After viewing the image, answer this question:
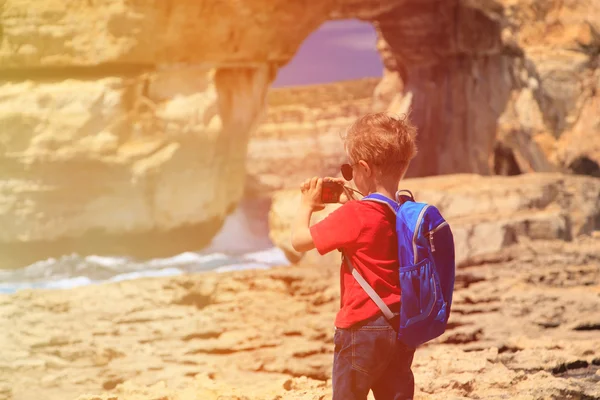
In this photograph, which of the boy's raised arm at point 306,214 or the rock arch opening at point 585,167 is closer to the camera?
the boy's raised arm at point 306,214

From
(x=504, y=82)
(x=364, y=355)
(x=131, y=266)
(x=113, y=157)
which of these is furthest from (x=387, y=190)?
(x=504, y=82)

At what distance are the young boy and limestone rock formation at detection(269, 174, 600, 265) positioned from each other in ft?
11.5

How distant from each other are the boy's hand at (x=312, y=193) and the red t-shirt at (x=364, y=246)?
0.24ft

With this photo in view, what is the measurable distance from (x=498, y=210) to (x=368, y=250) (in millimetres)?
4234

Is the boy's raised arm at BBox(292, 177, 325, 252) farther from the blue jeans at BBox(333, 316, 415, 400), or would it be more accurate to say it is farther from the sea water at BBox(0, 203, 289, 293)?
the sea water at BBox(0, 203, 289, 293)

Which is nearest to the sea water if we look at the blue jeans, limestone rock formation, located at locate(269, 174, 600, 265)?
limestone rock formation, located at locate(269, 174, 600, 265)

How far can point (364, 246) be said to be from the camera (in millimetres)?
1605

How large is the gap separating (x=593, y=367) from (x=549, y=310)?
1109 mm

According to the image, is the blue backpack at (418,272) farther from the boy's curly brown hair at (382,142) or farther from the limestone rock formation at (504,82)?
the limestone rock formation at (504,82)

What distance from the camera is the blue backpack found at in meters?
1.58

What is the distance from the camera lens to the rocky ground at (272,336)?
259 centimetres

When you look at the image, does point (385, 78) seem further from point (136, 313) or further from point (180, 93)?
point (136, 313)

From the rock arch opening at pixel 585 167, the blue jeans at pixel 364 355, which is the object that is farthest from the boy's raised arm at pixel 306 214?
the rock arch opening at pixel 585 167

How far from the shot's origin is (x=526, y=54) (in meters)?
7.32
